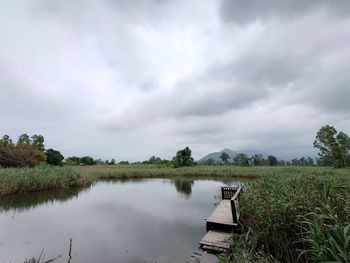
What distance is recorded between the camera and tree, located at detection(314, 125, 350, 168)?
33625mm

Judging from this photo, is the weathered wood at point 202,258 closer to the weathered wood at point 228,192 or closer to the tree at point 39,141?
the weathered wood at point 228,192

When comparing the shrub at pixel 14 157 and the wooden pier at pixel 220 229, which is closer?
the wooden pier at pixel 220 229

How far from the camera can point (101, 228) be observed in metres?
7.45

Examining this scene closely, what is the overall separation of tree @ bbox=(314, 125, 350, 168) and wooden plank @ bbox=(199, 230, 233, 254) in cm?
3750

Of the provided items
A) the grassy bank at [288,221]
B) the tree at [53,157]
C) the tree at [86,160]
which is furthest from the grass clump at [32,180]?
the tree at [86,160]

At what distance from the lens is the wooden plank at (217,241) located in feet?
17.4

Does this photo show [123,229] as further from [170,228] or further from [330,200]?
[330,200]

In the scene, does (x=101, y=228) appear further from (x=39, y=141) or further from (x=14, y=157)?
(x=39, y=141)

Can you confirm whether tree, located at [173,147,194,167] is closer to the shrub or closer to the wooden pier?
the shrub

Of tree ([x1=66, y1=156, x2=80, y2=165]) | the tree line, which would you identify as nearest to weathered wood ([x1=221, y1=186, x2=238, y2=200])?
the tree line

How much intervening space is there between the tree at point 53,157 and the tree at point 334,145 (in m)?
51.4

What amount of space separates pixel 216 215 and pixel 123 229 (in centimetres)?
337

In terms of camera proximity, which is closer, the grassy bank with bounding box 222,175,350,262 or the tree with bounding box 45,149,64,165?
the grassy bank with bounding box 222,175,350,262

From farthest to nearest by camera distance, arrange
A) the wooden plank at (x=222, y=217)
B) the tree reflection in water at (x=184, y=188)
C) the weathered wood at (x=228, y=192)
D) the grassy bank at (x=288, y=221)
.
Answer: the tree reflection in water at (x=184, y=188) < the weathered wood at (x=228, y=192) < the wooden plank at (x=222, y=217) < the grassy bank at (x=288, y=221)
